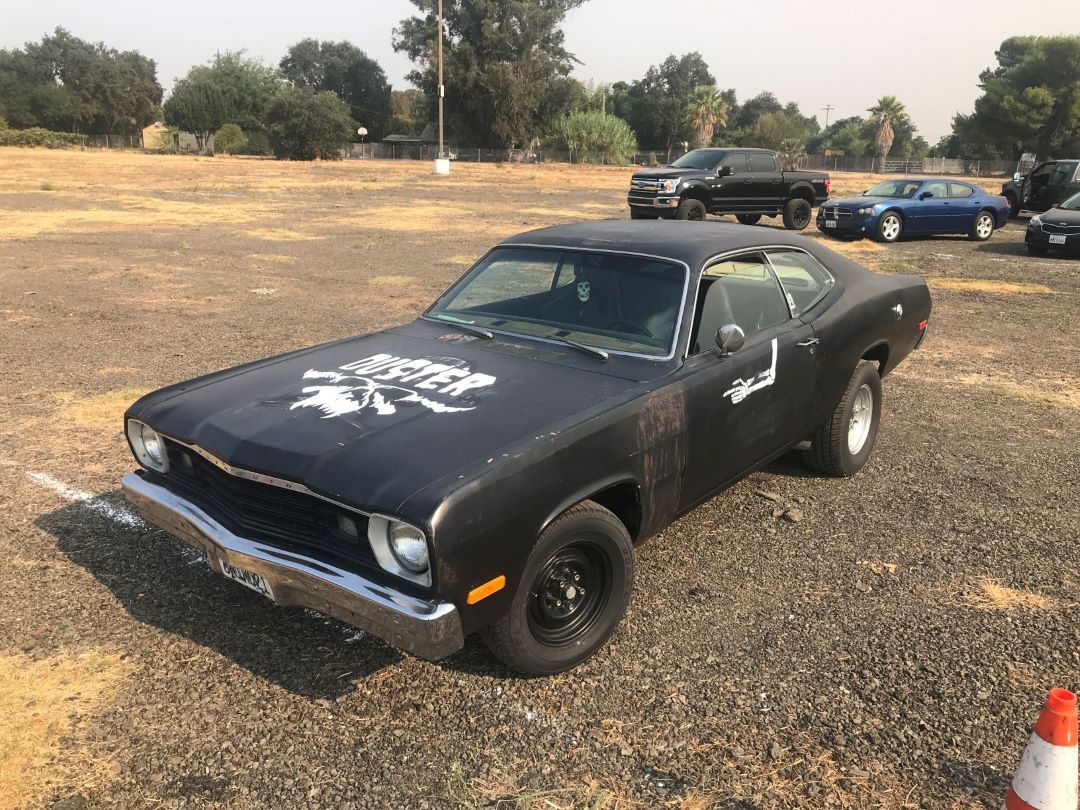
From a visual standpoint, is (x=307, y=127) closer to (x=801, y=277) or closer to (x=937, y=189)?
(x=937, y=189)

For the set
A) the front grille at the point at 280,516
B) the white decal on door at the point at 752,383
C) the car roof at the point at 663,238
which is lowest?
the front grille at the point at 280,516

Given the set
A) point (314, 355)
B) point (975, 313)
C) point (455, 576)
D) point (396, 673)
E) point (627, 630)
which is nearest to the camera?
point (455, 576)

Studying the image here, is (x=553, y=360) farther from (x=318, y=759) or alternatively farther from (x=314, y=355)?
(x=318, y=759)

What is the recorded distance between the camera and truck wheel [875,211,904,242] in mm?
16611

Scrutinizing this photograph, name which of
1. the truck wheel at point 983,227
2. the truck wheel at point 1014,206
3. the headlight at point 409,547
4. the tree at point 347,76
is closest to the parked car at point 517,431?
the headlight at point 409,547

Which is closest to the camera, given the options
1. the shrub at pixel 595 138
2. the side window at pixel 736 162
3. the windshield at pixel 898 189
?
the windshield at pixel 898 189

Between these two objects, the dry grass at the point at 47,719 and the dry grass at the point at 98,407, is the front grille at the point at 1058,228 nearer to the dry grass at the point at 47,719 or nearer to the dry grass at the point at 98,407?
the dry grass at the point at 98,407

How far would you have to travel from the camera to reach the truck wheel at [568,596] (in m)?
2.75

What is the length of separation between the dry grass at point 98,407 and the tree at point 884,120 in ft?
213

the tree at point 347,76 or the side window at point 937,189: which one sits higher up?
the tree at point 347,76

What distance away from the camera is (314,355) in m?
3.88

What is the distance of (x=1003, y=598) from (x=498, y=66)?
66085mm

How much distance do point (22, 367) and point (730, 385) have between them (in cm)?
646

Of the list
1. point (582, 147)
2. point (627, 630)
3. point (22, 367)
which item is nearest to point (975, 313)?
point (627, 630)
